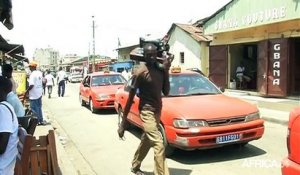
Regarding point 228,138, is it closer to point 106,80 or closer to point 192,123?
point 192,123

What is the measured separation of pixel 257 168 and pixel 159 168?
192 cm

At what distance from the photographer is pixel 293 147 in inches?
146

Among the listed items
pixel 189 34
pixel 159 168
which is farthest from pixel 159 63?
pixel 189 34

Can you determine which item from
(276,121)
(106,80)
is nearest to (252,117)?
(276,121)

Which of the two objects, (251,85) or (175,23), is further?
(175,23)

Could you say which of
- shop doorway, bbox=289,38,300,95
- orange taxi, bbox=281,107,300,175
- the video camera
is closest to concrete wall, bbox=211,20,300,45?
shop doorway, bbox=289,38,300,95

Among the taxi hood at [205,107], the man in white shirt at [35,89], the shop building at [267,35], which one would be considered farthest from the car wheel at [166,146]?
the shop building at [267,35]

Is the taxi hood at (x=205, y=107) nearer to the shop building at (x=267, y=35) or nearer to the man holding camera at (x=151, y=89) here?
the man holding camera at (x=151, y=89)

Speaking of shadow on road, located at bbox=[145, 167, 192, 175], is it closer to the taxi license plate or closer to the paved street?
the paved street

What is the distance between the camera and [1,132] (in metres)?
3.49

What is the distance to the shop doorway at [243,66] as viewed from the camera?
21969 mm

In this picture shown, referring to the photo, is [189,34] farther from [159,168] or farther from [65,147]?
[159,168]

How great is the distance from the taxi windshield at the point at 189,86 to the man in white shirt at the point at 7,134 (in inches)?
193

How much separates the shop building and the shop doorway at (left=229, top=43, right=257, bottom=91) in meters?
0.22
